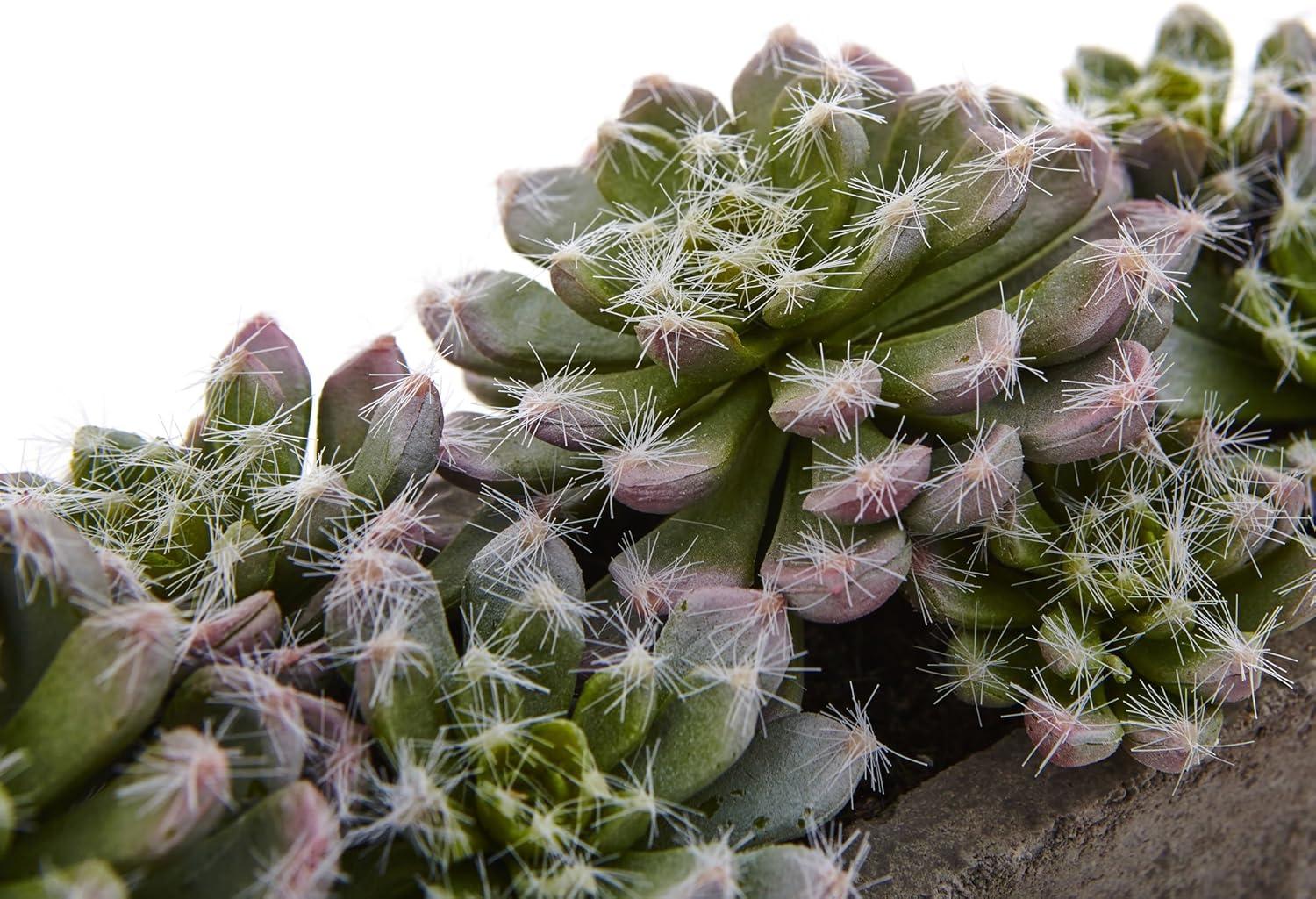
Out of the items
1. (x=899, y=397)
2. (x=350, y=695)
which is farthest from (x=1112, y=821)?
(x=350, y=695)

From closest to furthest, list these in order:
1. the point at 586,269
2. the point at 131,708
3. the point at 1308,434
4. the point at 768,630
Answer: the point at 131,708 → the point at 768,630 → the point at 586,269 → the point at 1308,434

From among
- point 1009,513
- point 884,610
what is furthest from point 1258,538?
point 884,610

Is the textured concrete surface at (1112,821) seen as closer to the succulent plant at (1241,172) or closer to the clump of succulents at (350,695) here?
the clump of succulents at (350,695)

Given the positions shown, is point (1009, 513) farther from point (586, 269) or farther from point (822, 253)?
point (586, 269)

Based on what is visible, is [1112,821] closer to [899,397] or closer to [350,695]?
[899,397]

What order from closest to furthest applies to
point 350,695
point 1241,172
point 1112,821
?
point 350,695, point 1112,821, point 1241,172

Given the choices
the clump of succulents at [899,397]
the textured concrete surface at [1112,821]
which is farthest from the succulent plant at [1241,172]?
the textured concrete surface at [1112,821]

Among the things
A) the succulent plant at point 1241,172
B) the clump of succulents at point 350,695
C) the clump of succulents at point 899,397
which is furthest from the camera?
the succulent plant at point 1241,172
